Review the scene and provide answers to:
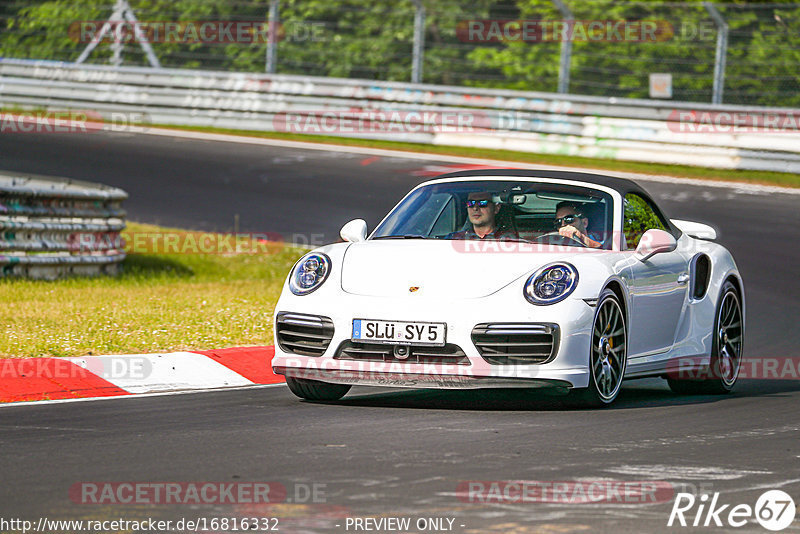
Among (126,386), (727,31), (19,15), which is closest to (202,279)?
(126,386)

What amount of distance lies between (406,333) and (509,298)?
1.83 feet

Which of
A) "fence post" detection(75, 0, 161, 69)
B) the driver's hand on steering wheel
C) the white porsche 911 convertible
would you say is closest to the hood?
the white porsche 911 convertible

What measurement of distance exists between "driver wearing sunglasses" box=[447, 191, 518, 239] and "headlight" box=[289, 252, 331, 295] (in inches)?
32.8

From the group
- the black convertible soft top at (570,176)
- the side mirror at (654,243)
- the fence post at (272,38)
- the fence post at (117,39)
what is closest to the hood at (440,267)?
the side mirror at (654,243)

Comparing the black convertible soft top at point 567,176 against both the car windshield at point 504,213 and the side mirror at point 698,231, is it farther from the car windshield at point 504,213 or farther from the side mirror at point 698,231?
the side mirror at point 698,231

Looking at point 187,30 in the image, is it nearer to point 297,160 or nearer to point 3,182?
point 297,160

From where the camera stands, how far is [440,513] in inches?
196

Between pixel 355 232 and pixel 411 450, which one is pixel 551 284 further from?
pixel 411 450

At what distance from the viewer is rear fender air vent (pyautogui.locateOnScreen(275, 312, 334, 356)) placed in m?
7.56

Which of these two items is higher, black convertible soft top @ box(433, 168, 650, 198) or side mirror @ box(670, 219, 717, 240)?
black convertible soft top @ box(433, 168, 650, 198)

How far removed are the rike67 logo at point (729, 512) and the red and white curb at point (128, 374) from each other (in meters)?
3.78

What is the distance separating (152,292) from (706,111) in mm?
11701

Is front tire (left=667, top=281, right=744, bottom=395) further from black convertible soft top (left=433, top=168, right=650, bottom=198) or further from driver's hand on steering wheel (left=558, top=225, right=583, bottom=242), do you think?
driver's hand on steering wheel (left=558, top=225, right=583, bottom=242)

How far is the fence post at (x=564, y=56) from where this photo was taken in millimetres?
23250
